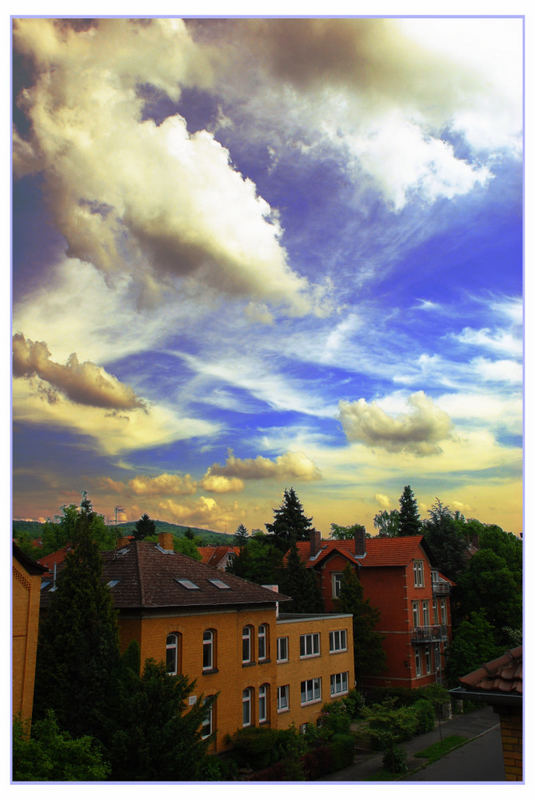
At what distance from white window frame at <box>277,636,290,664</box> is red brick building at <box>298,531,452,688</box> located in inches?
384

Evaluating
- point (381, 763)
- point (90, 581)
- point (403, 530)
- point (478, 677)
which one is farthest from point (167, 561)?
point (403, 530)

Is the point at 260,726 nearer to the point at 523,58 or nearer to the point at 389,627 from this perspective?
the point at 389,627

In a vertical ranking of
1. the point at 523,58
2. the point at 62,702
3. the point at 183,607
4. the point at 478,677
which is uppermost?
the point at 523,58

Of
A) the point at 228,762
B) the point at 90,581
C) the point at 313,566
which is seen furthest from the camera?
the point at 313,566

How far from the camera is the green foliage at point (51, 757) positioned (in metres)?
11.8

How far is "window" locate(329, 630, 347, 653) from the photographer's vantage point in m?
26.8

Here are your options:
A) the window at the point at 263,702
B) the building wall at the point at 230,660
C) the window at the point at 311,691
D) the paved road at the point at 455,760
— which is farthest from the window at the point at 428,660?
the window at the point at 263,702

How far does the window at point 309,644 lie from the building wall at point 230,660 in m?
0.29

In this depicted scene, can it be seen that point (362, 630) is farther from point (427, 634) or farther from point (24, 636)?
point (24, 636)

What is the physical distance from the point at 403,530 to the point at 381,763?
111 feet

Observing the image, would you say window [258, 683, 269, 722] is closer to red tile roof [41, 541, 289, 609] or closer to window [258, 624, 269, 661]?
window [258, 624, 269, 661]

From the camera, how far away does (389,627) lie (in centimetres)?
3219

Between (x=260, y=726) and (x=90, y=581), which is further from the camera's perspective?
(x=260, y=726)

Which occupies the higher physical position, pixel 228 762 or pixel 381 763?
pixel 228 762
